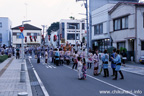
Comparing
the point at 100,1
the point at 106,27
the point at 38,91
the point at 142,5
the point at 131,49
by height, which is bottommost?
the point at 38,91

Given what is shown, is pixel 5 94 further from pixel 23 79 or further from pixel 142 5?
pixel 142 5

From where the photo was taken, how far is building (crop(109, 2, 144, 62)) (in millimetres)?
25062

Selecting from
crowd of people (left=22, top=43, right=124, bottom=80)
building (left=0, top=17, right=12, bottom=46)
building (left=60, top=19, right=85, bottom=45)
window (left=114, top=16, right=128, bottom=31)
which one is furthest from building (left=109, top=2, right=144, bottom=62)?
building (left=0, top=17, right=12, bottom=46)

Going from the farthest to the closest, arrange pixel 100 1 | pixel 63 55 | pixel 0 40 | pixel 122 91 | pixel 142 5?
1. pixel 0 40
2. pixel 100 1
3. pixel 142 5
4. pixel 63 55
5. pixel 122 91

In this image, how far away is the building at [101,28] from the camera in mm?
31781

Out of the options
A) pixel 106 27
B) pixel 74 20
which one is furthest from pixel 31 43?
pixel 106 27

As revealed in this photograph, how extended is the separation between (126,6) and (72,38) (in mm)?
38256

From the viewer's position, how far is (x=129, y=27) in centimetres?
2600

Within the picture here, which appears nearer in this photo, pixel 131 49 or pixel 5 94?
pixel 5 94

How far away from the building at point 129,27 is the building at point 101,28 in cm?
156

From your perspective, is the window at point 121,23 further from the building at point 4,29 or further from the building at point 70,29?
the building at point 4,29

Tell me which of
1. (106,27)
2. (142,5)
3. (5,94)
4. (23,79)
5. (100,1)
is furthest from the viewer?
(100,1)

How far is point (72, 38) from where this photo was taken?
64.3m

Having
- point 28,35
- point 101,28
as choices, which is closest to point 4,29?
point 28,35
